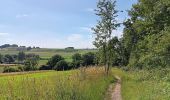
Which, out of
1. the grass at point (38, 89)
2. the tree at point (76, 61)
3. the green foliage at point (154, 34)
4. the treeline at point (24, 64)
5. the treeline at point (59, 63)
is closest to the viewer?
the grass at point (38, 89)

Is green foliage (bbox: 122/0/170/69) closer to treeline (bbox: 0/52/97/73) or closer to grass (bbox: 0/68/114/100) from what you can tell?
treeline (bbox: 0/52/97/73)

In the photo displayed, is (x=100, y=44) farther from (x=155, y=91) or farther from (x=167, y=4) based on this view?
(x=155, y=91)

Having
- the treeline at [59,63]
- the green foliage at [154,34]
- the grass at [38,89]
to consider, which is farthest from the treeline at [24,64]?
the green foliage at [154,34]

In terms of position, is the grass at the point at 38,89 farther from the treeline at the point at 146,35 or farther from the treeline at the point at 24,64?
the treeline at the point at 146,35

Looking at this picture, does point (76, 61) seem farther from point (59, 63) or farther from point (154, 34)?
point (59, 63)

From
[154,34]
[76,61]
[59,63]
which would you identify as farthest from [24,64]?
[59,63]

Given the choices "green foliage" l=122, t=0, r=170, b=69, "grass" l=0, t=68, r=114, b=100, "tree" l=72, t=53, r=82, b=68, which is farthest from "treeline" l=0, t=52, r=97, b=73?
"green foliage" l=122, t=0, r=170, b=69

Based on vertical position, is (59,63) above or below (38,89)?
below

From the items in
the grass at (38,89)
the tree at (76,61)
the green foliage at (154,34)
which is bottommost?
the grass at (38,89)

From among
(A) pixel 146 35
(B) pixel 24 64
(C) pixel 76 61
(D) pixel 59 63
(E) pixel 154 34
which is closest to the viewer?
(B) pixel 24 64

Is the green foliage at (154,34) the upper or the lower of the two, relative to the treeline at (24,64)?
upper

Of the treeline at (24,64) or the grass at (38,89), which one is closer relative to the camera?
the grass at (38,89)

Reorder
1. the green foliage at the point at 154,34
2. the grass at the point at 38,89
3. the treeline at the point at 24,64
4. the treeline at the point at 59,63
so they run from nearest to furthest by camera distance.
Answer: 1. the grass at the point at 38,89
2. the treeline at the point at 24,64
3. the treeline at the point at 59,63
4. the green foliage at the point at 154,34

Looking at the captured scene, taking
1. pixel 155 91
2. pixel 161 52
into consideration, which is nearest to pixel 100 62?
pixel 161 52
